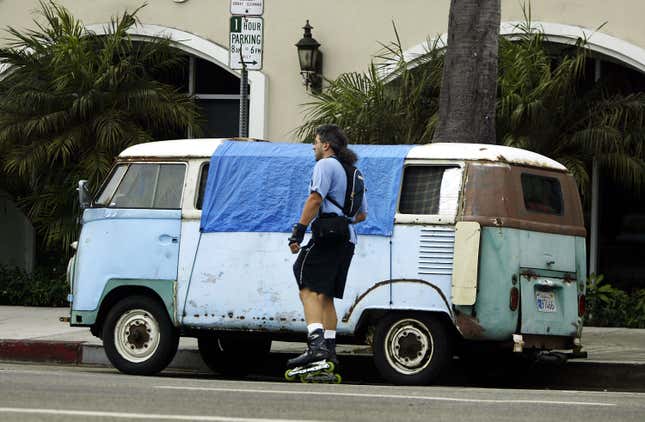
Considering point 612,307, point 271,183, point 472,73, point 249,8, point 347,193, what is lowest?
point 612,307

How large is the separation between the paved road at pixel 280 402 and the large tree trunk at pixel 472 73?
3.71m

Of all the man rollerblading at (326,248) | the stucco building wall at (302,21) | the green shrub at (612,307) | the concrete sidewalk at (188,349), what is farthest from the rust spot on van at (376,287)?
the stucco building wall at (302,21)

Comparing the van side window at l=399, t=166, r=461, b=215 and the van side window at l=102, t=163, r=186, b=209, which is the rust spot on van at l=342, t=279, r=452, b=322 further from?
the van side window at l=102, t=163, r=186, b=209

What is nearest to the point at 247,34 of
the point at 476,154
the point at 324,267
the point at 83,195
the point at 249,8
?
the point at 249,8

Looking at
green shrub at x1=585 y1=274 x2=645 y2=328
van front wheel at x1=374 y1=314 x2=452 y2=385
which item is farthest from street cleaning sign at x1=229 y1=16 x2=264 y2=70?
green shrub at x1=585 y1=274 x2=645 y2=328

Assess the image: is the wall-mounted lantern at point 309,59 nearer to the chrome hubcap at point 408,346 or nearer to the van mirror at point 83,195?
the van mirror at point 83,195

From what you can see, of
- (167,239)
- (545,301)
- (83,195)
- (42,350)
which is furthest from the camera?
(42,350)

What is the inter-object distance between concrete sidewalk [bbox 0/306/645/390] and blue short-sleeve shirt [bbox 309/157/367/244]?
252 centimetres

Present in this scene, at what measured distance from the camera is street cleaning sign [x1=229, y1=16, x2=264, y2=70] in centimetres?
1223

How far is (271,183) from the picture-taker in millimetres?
10695

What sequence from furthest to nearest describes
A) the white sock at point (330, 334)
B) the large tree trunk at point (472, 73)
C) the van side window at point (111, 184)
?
the large tree trunk at point (472, 73) < the van side window at point (111, 184) < the white sock at point (330, 334)

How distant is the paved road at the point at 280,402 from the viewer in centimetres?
743

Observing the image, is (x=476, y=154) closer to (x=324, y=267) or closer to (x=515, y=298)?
(x=515, y=298)

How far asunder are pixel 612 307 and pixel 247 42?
586 centimetres
